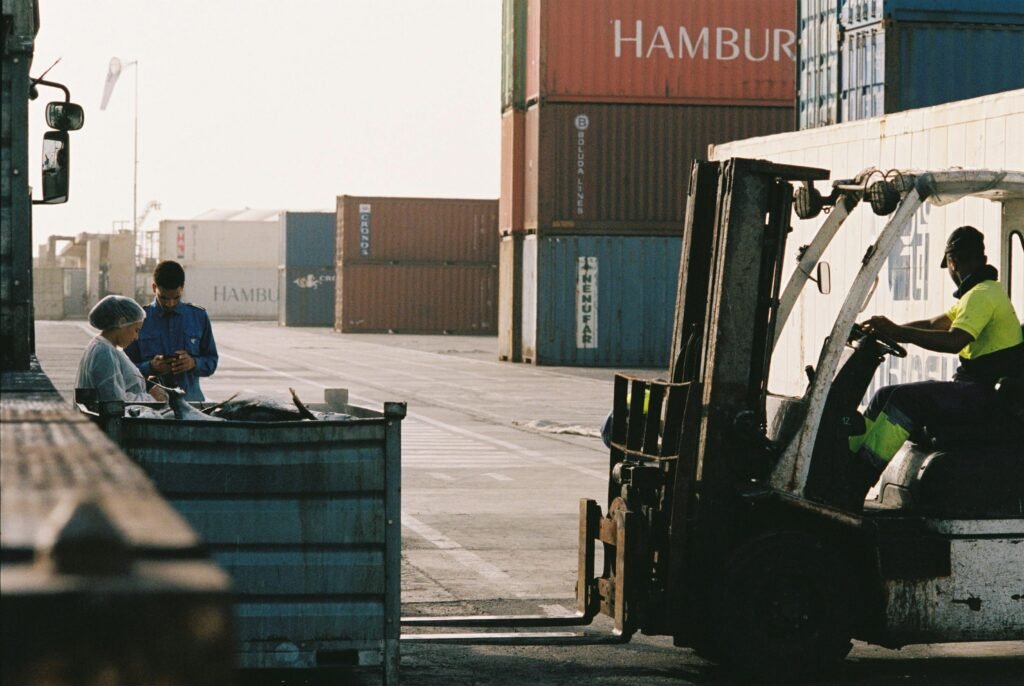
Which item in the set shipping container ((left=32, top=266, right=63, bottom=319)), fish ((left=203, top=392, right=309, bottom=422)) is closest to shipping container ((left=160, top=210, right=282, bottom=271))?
shipping container ((left=32, top=266, right=63, bottom=319))

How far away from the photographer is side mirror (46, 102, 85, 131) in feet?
27.6

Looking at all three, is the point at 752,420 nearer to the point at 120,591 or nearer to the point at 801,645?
the point at 801,645

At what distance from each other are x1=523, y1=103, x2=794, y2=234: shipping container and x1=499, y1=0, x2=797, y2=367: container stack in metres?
0.02

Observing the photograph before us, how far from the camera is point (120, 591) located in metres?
1.21

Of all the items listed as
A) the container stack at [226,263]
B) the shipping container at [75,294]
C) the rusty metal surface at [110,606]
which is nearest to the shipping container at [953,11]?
the rusty metal surface at [110,606]

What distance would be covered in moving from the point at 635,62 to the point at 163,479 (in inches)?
1230

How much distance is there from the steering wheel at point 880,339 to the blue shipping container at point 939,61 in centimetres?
1558

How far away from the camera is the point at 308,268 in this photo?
7631 cm

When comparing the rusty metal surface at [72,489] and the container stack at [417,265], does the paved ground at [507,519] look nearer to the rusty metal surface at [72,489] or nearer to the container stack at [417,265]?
the rusty metal surface at [72,489]

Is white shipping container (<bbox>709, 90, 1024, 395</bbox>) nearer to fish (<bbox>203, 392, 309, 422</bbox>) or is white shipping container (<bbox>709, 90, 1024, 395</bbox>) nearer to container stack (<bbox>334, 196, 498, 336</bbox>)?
fish (<bbox>203, 392, 309, 422</bbox>)

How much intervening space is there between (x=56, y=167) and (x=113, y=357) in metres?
1.57

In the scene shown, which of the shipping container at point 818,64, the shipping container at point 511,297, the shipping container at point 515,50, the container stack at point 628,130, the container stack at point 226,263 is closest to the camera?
the shipping container at point 818,64

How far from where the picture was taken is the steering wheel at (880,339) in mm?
6527

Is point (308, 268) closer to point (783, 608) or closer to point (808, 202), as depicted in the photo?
point (808, 202)
